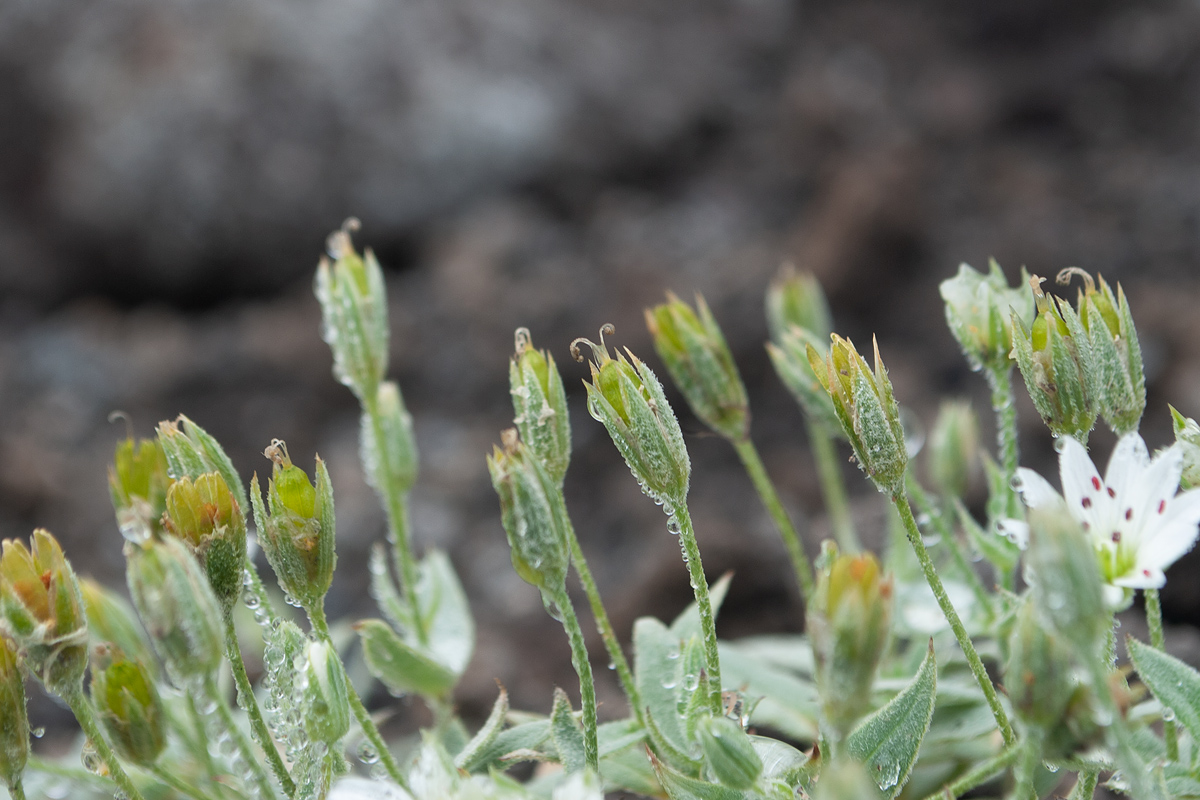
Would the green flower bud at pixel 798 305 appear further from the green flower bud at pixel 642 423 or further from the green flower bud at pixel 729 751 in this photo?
the green flower bud at pixel 729 751

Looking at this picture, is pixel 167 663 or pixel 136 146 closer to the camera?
pixel 167 663

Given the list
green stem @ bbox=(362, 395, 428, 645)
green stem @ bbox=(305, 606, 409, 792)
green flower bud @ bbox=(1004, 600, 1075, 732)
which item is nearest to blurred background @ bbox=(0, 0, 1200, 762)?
green stem @ bbox=(362, 395, 428, 645)

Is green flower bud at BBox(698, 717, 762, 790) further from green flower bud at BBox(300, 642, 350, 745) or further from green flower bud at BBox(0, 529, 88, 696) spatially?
green flower bud at BBox(0, 529, 88, 696)

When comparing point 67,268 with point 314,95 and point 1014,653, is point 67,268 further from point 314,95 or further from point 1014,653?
point 1014,653

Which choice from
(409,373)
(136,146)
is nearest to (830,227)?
(409,373)

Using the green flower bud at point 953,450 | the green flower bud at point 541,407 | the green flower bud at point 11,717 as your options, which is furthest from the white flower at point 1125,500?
the green flower bud at point 11,717
